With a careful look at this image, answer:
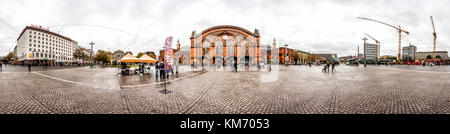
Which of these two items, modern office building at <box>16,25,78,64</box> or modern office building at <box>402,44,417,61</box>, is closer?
modern office building at <box>16,25,78,64</box>

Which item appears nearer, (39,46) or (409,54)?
(39,46)

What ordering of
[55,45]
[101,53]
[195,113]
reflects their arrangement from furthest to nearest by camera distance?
[55,45], [101,53], [195,113]

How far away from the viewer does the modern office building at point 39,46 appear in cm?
5703

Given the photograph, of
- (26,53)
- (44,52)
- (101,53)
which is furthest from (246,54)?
(44,52)

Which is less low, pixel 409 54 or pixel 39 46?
pixel 39 46

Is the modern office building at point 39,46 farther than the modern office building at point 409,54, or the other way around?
the modern office building at point 409,54

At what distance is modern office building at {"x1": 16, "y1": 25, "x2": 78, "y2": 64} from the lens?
57.0 meters

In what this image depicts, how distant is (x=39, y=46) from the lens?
2431 inches
